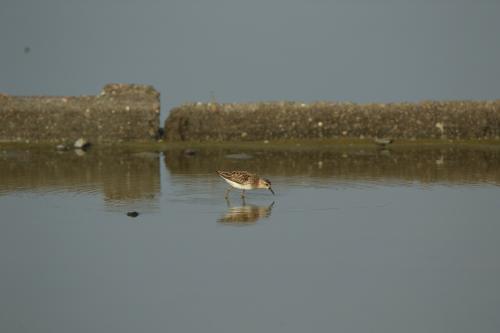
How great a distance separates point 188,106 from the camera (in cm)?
3173

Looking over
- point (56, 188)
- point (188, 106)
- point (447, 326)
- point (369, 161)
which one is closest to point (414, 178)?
point (369, 161)

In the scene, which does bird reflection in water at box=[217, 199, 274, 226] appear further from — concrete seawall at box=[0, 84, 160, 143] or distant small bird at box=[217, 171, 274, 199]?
concrete seawall at box=[0, 84, 160, 143]

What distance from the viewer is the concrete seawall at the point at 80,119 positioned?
31219 millimetres

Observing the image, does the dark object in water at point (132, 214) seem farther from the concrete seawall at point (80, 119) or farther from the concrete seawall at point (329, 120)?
the concrete seawall at point (329, 120)

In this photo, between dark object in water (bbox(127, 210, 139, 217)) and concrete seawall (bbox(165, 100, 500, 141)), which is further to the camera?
concrete seawall (bbox(165, 100, 500, 141))

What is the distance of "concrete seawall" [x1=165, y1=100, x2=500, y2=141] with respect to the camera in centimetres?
3162

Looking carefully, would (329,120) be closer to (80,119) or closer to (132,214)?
(80,119)

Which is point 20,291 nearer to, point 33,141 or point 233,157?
point 233,157

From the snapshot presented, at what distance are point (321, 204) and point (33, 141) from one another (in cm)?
1534

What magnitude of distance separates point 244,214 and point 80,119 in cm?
1461

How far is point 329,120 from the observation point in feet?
104

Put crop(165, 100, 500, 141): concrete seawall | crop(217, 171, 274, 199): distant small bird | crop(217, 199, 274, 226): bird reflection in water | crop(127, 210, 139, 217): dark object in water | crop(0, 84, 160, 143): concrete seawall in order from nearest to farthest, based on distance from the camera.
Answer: crop(217, 199, 274, 226): bird reflection in water → crop(127, 210, 139, 217): dark object in water → crop(217, 171, 274, 199): distant small bird → crop(0, 84, 160, 143): concrete seawall → crop(165, 100, 500, 141): concrete seawall

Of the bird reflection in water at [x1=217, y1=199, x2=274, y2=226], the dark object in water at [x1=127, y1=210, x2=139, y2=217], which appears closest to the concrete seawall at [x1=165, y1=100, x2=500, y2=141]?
the bird reflection in water at [x1=217, y1=199, x2=274, y2=226]

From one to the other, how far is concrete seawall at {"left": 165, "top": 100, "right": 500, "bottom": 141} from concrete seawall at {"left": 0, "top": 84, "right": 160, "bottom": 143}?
0.96 m
